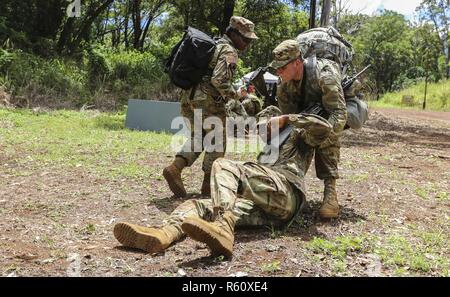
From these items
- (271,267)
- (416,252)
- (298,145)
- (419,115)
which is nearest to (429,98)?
(419,115)

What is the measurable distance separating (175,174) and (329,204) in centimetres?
154

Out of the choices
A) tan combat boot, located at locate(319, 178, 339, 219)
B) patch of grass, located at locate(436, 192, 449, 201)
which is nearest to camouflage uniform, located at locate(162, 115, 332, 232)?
tan combat boot, located at locate(319, 178, 339, 219)

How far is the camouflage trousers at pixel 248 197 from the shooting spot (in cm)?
345

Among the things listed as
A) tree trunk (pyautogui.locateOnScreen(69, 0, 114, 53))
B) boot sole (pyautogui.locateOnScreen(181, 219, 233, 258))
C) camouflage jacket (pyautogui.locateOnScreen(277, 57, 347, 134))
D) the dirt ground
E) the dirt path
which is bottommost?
the dirt path

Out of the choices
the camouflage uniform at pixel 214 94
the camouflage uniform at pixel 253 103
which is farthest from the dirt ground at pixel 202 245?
the camouflage uniform at pixel 253 103

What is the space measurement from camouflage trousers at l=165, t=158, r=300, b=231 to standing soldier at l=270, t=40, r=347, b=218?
1.83ft

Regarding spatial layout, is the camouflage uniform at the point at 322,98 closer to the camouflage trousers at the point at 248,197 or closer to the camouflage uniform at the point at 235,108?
the camouflage trousers at the point at 248,197

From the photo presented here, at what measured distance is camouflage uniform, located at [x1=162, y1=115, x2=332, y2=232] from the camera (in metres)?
3.54

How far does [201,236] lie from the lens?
9.96ft

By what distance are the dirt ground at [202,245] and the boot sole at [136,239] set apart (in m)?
0.06

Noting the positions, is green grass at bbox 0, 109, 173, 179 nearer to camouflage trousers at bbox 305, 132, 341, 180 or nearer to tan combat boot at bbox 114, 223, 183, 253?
camouflage trousers at bbox 305, 132, 341, 180

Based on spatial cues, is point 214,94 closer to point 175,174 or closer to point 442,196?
point 175,174

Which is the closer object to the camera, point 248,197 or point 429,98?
point 248,197
